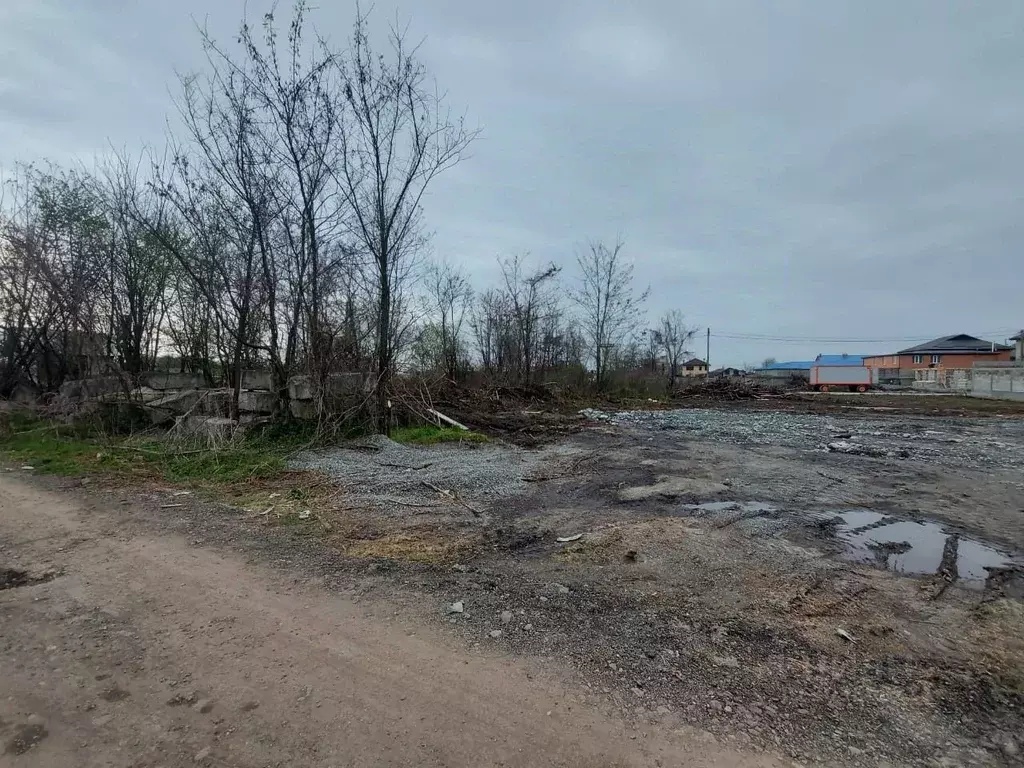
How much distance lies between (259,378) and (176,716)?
980 cm

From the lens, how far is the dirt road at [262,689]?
2119mm

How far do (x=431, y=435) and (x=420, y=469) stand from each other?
2.94 meters

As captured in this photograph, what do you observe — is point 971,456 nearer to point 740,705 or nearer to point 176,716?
point 740,705

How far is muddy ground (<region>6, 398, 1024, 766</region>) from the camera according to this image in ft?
7.98

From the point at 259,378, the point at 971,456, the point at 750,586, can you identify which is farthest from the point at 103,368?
the point at 971,456

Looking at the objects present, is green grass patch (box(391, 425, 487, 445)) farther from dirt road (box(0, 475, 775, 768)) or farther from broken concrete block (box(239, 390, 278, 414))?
dirt road (box(0, 475, 775, 768))

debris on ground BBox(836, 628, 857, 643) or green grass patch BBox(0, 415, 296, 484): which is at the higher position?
green grass patch BBox(0, 415, 296, 484)

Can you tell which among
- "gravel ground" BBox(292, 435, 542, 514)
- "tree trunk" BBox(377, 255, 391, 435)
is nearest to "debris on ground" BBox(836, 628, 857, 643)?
"gravel ground" BBox(292, 435, 542, 514)

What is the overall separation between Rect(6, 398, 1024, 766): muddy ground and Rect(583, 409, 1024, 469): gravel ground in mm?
2022

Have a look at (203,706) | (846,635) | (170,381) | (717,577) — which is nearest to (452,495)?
(717,577)

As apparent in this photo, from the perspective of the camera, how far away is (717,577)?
397cm

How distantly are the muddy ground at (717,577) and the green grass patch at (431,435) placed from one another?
1.92 metres

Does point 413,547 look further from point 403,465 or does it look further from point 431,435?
point 431,435

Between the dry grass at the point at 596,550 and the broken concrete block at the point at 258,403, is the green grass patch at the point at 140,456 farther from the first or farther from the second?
the dry grass at the point at 596,550
